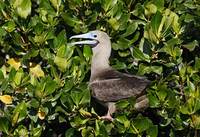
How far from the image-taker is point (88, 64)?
8.22 meters

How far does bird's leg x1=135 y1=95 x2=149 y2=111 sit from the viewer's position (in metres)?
7.69

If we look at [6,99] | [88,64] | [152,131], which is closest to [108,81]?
[88,64]

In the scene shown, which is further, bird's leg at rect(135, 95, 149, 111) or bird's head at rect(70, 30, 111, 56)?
bird's head at rect(70, 30, 111, 56)

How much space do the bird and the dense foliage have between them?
0.32 feet

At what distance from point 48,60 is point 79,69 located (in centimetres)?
38

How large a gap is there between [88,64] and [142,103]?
35.8 inches

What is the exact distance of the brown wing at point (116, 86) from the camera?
7.72 metres

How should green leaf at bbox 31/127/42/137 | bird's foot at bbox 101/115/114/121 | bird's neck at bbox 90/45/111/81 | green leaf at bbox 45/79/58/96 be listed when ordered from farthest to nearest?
bird's neck at bbox 90/45/111/81 → bird's foot at bbox 101/115/114/121 → green leaf at bbox 31/127/42/137 → green leaf at bbox 45/79/58/96

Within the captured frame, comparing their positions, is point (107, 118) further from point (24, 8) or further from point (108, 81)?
point (24, 8)

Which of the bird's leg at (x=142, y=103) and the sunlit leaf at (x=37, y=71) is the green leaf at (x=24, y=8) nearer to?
the sunlit leaf at (x=37, y=71)

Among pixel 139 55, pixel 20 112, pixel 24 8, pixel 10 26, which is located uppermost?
pixel 24 8

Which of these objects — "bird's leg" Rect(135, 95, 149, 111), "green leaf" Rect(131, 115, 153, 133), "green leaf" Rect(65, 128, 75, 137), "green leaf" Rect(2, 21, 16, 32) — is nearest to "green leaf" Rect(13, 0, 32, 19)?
"green leaf" Rect(2, 21, 16, 32)

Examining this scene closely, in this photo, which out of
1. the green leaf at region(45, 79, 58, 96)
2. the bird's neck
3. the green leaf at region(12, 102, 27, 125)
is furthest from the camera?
the bird's neck

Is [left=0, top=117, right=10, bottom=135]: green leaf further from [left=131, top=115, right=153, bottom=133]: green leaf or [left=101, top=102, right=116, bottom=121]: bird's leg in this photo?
[left=131, top=115, right=153, bottom=133]: green leaf
